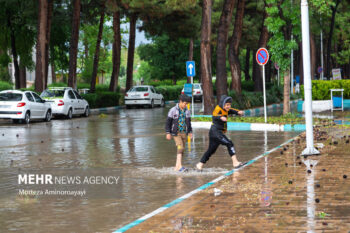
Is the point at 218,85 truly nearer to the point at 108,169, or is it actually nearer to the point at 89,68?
the point at 108,169

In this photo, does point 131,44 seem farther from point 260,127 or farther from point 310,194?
point 310,194

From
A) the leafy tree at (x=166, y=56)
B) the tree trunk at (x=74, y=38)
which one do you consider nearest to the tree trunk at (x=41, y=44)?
the tree trunk at (x=74, y=38)

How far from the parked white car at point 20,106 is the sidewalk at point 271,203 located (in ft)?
57.3

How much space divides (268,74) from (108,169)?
47864 mm

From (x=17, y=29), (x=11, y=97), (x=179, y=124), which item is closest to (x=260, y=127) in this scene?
(x=11, y=97)

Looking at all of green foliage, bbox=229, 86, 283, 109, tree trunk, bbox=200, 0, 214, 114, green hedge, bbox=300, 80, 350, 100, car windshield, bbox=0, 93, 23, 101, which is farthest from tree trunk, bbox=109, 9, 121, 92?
car windshield, bbox=0, 93, 23, 101

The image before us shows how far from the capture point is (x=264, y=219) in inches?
314

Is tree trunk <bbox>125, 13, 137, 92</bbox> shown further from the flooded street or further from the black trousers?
the black trousers

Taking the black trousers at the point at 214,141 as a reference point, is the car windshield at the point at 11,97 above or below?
above

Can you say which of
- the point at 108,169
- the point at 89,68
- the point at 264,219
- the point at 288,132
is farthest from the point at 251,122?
the point at 89,68

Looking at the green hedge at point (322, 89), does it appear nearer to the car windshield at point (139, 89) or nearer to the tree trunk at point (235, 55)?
the tree trunk at point (235, 55)

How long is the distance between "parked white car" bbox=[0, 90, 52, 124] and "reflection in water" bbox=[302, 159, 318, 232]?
17.6 m

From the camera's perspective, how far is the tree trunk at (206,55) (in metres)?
30.3

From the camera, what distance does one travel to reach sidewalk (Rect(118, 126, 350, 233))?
764 cm
